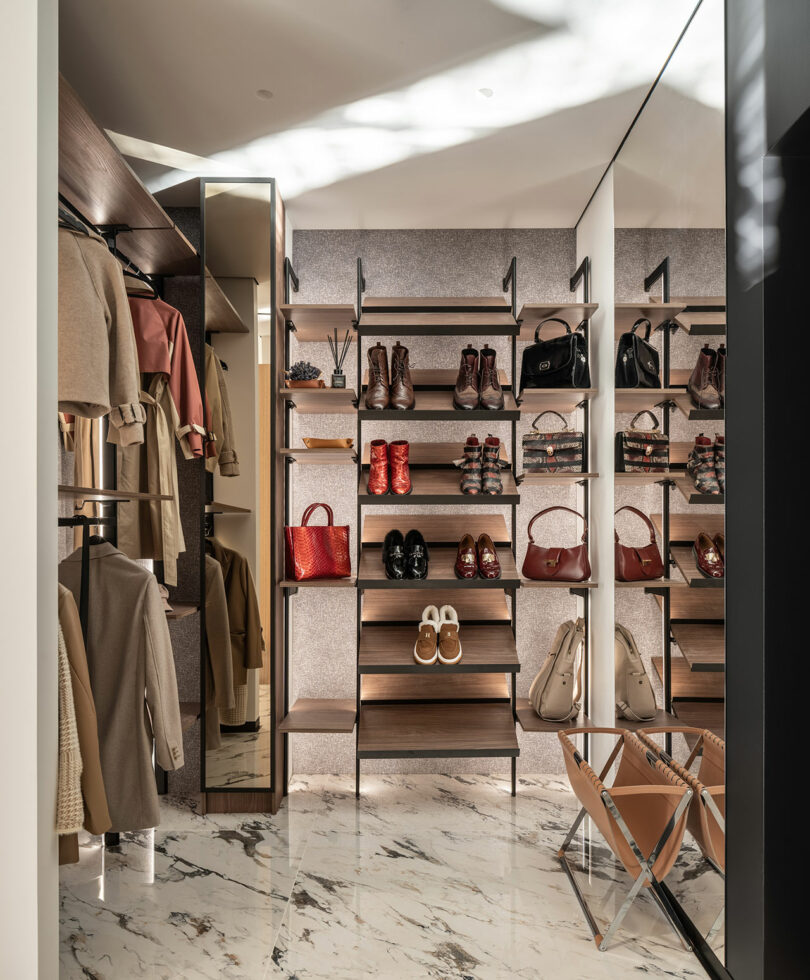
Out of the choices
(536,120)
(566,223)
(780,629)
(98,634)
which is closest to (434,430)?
(566,223)

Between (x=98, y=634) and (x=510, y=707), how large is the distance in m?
1.95

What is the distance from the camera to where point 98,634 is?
2.33 meters

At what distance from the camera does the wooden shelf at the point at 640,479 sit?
2307 millimetres

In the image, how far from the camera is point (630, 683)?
105 inches

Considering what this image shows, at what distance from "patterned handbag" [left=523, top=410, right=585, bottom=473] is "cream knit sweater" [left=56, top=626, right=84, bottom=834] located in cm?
212

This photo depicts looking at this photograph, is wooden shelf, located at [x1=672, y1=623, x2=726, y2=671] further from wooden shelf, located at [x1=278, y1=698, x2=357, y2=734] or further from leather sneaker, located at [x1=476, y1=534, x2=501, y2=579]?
wooden shelf, located at [x1=278, y1=698, x2=357, y2=734]

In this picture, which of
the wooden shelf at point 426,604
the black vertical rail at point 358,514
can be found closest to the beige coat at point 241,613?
the black vertical rail at point 358,514

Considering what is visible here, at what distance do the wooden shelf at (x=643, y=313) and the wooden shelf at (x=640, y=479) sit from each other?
492 mm

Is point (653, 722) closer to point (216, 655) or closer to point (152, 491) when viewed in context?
point (216, 655)

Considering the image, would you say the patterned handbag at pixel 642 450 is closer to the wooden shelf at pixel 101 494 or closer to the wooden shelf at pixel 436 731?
the wooden shelf at pixel 436 731

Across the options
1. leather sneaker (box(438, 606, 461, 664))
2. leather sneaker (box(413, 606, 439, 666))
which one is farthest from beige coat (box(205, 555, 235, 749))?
leather sneaker (box(438, 606, 461, 664))

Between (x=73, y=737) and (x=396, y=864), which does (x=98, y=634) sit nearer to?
(x=73, y=737)
